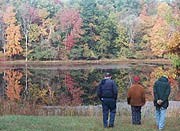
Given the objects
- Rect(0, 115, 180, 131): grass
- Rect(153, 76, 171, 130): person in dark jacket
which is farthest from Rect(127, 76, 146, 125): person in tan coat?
Rect(153, 76, 171, 130): person in dark jacket

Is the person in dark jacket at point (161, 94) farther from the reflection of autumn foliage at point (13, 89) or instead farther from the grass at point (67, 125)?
the reflection of autumn foliage at point (13, 89)

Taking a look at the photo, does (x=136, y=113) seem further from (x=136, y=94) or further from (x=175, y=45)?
(x=175, y=45)

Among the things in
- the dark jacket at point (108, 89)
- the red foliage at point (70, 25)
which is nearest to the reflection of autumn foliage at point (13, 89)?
the dark jacket at point (108, 89)

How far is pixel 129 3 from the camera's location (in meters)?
78.8

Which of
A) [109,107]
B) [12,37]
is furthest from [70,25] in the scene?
[109,107]

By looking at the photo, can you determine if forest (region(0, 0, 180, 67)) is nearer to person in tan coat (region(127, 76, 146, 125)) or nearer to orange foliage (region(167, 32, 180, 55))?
orange foliage (region(167, 32, 180, 55))

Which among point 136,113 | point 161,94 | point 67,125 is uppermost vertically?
point 161,94

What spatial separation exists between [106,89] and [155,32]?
5919cm

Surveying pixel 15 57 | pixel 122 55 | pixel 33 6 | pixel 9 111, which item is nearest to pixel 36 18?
pixel 33 6

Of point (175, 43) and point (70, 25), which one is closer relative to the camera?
point (175, 43)

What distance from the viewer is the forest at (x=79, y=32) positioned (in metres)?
68.7

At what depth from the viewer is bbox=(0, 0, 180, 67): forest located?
68.7 meters

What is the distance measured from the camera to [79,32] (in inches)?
2719

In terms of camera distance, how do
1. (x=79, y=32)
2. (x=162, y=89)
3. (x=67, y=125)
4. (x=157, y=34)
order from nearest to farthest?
(x=162, y=89) < (x=67, y=125) < (x=157, y=34) < (x=79, y=32)
